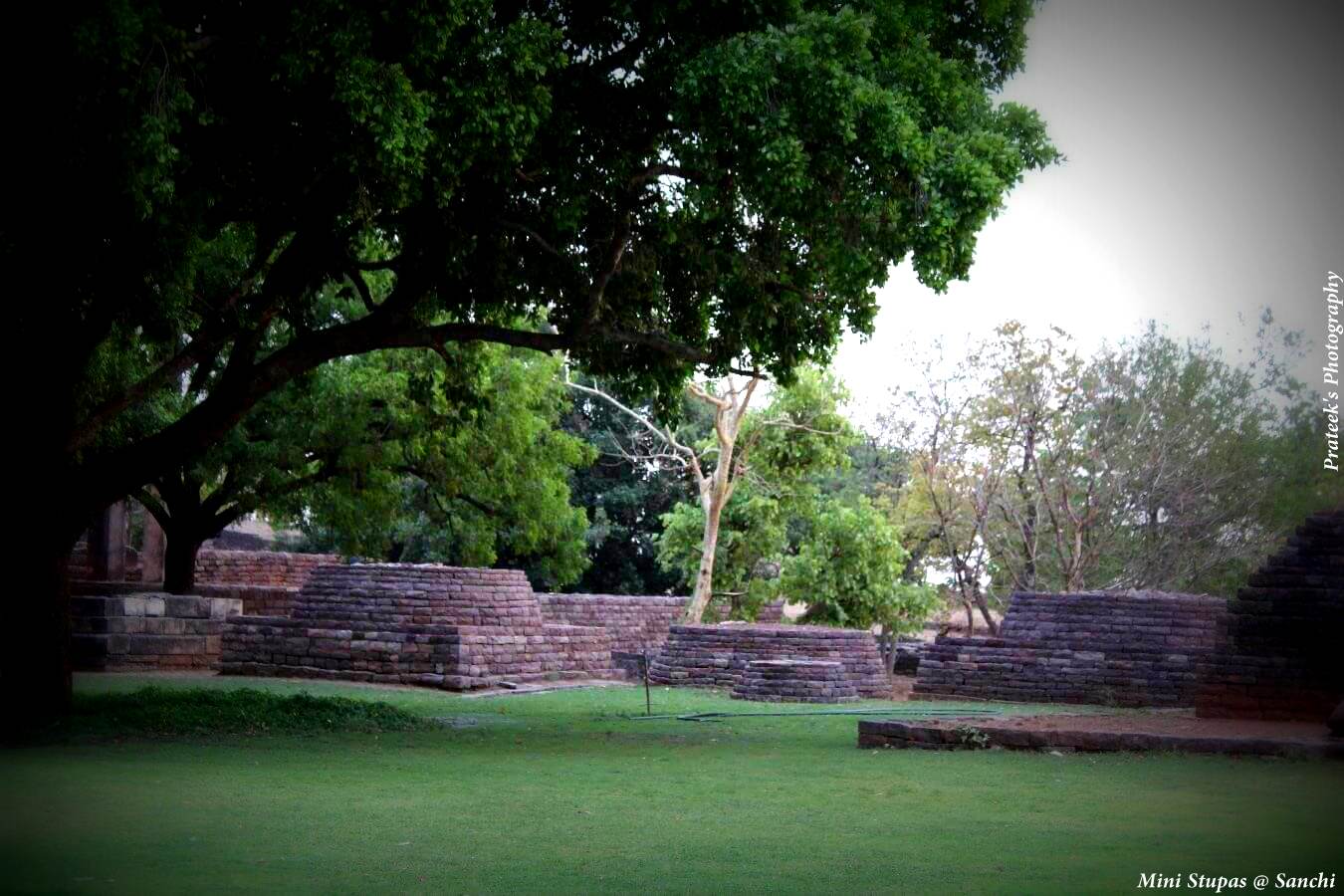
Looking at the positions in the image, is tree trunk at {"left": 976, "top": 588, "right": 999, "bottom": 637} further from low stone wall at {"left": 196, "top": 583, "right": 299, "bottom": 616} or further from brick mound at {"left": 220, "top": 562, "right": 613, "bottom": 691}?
low stone wall at {"left": 196, "top": 583, "right": 299, "bottom": 616}

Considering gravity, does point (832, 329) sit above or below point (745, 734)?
above

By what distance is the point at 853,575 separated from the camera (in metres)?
24.2

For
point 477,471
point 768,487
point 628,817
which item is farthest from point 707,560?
point 628,817

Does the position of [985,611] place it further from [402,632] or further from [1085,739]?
[1085,739]

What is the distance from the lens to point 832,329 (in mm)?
12492

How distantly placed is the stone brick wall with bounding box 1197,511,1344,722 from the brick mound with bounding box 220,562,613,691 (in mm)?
9263

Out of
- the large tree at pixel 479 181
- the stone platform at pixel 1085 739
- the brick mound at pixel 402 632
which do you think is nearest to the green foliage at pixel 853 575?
the brick mound at pixel 402 632

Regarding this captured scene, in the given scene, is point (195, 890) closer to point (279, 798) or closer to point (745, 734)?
point (279, 798)

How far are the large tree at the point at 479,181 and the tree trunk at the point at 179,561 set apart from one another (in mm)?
9943

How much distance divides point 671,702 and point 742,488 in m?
8.35

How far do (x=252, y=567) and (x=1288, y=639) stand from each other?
2200cm

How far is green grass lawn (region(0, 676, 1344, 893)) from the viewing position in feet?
19.6

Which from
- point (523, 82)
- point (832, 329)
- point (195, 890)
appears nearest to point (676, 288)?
point (832, 329)

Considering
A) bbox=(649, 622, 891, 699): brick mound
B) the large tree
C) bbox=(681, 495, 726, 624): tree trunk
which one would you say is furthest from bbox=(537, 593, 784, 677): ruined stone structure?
the large tree
